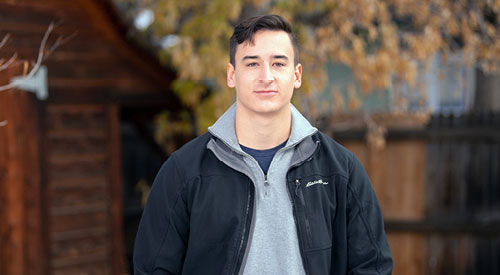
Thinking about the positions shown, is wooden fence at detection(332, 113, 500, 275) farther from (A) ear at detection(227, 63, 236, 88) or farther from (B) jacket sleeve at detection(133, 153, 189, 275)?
(B) jacket sleeve at detection(133, 153, 189, 275)

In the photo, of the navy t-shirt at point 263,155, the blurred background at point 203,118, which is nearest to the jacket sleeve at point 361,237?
the navy t-shirt at point 263,155

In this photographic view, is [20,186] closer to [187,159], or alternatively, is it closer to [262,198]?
[187,159]

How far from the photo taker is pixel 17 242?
19.8 ft

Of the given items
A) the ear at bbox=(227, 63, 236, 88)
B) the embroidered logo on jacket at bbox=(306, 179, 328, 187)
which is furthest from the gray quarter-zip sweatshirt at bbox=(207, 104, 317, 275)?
the ear at bbox=(227, 63, 236, 88)

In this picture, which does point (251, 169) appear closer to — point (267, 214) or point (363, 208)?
point (267, 214)

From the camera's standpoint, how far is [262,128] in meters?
2.34

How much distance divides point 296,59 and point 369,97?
28.3ft

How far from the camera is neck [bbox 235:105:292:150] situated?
2.32 m

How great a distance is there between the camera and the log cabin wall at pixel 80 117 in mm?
6113

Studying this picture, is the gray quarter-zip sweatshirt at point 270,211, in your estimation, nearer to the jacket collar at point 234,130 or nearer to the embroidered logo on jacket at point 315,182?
the jacket collar at point 234,130

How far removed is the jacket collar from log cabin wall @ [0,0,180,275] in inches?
170

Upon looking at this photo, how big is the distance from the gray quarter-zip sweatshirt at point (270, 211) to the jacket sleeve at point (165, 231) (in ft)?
0.83

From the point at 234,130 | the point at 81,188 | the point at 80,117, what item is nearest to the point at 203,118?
the point at 80,117

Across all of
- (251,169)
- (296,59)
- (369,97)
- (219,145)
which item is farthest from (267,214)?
(369,97)
